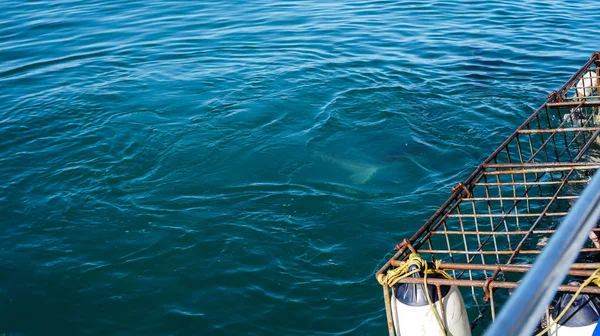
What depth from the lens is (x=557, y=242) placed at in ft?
6.02

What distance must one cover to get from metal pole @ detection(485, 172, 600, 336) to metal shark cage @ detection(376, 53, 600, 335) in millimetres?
2582

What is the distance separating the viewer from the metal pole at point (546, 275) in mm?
1630

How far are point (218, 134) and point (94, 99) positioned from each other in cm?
332

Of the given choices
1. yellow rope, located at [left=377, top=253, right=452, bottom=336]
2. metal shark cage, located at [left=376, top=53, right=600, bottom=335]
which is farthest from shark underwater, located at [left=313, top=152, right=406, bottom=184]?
yellow rope, located at [left=377, top=253, right=452, bottom=336]

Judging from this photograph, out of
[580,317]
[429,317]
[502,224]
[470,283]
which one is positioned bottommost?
[502,224]

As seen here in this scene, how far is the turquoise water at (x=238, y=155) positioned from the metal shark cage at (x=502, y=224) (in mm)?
675

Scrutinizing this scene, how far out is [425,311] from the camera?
4828mm

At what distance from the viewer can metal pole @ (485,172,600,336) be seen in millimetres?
1630

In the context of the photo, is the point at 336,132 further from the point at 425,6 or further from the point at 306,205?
the point at 425,6

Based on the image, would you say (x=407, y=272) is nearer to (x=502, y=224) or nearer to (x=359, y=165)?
(x=502, y=224)

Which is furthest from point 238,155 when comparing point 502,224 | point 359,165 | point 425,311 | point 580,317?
point 580,317

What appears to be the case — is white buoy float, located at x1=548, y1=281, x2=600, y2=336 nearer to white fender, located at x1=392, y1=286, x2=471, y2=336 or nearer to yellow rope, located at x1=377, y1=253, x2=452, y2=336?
white fender, located at x1=392, y1=286, x2=471, y2=336

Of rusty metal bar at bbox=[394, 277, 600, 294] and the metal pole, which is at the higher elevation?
the metal pole

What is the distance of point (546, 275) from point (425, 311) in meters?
3.18
